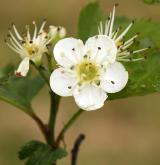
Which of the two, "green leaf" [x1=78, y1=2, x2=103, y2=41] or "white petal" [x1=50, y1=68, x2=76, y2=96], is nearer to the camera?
"white petal" [x1=50, y1=68, x2=76, y2=96]

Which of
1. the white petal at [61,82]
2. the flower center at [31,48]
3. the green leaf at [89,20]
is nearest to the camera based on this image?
the white petal at [61,82]

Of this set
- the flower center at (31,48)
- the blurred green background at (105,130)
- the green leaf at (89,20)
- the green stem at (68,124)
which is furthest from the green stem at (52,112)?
the blurred green background at (105,130)

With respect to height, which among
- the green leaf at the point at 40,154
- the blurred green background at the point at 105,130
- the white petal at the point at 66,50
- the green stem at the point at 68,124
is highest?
the white petal at the point at 66,50

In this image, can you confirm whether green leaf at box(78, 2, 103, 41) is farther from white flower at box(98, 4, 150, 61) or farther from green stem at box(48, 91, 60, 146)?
green stem at box(48, 91, 60, 146)

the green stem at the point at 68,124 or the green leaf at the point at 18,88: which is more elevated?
the green leaf at the point at 18,88

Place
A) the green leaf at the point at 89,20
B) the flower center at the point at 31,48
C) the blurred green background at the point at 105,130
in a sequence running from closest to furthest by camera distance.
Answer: the flower center at the point at 31,48
the green leaf at the point at 89,20
the blurred green background at the point at 105,130

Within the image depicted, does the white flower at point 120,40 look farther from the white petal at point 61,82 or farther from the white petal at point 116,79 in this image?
the white petal at point 61,82

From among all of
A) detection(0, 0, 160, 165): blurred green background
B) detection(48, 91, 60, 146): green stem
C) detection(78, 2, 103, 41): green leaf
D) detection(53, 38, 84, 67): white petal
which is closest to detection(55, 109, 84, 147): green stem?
detection(48, 91, 60, 146): green stem

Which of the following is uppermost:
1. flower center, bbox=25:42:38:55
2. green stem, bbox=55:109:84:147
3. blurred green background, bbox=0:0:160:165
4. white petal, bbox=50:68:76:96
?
flower center, bbox=25:42:38:55

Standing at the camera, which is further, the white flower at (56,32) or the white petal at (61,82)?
the white flower at (56,32)
